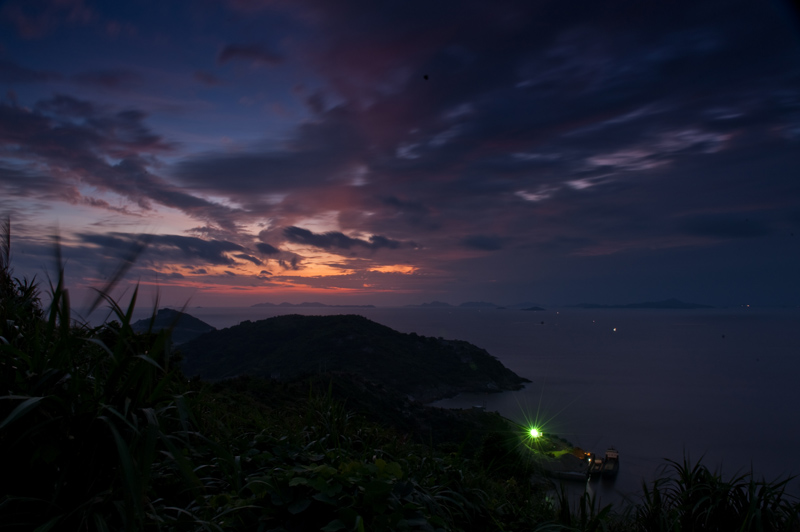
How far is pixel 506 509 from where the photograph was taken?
162 inches

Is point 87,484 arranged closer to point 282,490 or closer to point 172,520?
point 172,520

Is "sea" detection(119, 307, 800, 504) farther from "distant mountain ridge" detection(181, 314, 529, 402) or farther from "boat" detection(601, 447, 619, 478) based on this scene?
"distant mountain ridge" detection(181, 314, 529, 402)

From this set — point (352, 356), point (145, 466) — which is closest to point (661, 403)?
point (352, 356)

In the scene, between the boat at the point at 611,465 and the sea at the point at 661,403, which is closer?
the boat at the point at 611,465

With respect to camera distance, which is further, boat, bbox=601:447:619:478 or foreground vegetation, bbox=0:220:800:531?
boat, bbox=601:447:619:478

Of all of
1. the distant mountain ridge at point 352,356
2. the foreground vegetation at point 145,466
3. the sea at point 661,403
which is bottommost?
the sea at point 661,403

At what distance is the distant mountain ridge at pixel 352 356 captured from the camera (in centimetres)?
7356

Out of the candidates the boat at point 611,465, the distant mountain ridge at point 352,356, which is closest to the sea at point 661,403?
the boat at point 611,465

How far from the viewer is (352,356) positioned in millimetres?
78438

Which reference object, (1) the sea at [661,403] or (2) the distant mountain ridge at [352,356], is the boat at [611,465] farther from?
(2) the distant mountain ridge at [352,356]

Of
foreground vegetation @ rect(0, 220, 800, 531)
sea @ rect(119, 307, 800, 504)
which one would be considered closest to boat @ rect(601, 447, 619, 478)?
sea @ rect(119, 307, 800, 504)

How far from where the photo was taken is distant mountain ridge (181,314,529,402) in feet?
241

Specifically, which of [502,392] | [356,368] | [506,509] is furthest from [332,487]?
[502,392]

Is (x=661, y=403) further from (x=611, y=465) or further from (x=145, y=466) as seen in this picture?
(x=145, y=466)
